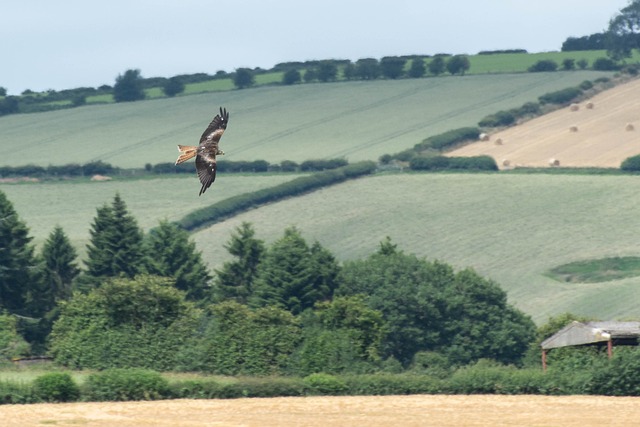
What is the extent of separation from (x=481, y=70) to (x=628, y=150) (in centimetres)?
5266

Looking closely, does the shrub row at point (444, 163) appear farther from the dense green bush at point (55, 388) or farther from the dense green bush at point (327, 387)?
the dense green bush at point (55, 388)

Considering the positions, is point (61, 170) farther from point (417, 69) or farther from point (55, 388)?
point (55, 388)

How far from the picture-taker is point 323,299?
92375 mm

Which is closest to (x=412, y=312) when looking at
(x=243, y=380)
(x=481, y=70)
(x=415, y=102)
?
(x=243, y=380)

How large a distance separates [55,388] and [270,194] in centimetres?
6911

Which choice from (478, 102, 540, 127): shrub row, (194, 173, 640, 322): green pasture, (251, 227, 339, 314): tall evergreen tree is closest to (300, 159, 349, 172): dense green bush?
(194, 173, 640, 322): green pasture

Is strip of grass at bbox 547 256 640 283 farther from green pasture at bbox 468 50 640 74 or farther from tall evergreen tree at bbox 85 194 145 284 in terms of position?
green pasture at bbox 468 50 640 74

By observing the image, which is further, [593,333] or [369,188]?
[369,188]

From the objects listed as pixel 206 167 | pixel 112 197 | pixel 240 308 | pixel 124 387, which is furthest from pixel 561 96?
pixel 206 167

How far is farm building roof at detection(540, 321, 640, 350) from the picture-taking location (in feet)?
217

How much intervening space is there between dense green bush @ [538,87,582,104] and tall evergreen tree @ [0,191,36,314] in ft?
229

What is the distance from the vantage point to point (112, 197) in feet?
429

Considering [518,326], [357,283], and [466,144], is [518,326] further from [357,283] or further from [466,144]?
[466,144]

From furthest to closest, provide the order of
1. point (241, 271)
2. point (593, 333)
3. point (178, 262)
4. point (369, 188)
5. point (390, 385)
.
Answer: point (369, 188)
point (241, 271)
point (178, 262)
point (593, 333)
point (390, 385)
